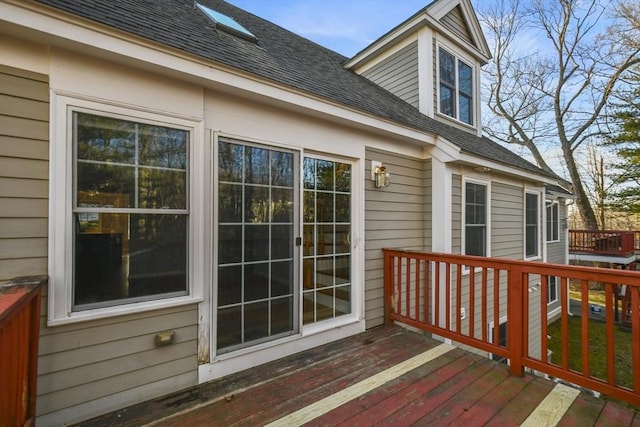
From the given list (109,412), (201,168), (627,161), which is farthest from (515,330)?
(627,161)

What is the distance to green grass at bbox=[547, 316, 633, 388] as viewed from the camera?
6.44 metres

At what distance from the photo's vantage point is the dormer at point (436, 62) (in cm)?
537

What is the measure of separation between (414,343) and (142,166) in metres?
2.99

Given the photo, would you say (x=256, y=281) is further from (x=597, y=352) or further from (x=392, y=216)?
(x=597, y=352)

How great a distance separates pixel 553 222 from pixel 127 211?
11915 millimetres

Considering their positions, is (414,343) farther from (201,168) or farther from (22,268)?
(22,268)

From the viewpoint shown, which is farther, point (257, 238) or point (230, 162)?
point (257, 238)

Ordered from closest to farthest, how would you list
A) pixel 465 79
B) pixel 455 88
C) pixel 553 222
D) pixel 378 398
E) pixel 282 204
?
pixel 378 398, pixel 282 204, pixel 455 88, pixel 465 79, pixel 553 222

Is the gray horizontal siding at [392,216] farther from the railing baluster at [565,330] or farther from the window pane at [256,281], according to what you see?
the railing baluster at [565,330]

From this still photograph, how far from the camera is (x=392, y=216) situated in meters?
3.94

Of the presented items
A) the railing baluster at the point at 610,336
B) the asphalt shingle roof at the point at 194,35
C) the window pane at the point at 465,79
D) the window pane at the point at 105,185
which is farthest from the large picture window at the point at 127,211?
the window pane at the point at 465,79

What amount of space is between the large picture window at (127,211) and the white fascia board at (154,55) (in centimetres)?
43

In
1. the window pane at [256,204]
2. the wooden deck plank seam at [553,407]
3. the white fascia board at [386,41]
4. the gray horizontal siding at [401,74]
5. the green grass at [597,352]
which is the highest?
the white fascia board at [386,41]

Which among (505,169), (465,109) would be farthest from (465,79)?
(505,169)
